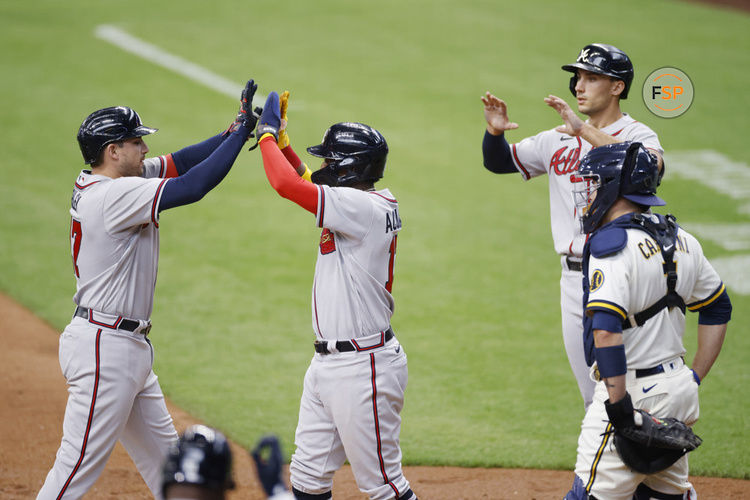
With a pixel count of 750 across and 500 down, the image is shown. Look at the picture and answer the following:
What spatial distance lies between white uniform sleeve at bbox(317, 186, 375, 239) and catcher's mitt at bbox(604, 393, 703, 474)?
1245 mm

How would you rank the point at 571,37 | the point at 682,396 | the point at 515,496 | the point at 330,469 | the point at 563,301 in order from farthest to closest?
the point at 571,37, the point at 515,496, the point at 563,301, the point at 330,469, the point at 682,396

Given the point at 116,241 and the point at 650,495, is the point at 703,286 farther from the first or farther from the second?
the point at 116,241

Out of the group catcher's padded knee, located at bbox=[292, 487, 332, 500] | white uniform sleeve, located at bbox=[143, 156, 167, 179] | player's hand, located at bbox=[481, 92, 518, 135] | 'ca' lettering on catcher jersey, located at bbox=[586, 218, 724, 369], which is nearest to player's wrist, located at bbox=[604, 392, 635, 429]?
'ca' lettering on catcher jersey, located at bbox=[586, 218, 724, 369]

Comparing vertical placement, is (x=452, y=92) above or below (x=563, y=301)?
above

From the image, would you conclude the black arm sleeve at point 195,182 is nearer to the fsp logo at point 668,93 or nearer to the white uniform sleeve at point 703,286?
the white uniform sleeve at point 703,286

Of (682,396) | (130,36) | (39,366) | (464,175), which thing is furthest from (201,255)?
(130,36)

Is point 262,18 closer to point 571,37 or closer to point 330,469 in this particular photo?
point 571,37

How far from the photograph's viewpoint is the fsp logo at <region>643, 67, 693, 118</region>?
20.0 ft

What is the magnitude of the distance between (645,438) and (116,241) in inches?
93.1

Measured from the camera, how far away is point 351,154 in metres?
3.96

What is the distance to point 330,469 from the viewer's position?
390cm

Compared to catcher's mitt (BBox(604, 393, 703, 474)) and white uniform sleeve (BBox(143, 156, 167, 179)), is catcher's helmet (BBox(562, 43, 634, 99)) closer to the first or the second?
catcher's mitt (BBox(604, 393, 703, 474))

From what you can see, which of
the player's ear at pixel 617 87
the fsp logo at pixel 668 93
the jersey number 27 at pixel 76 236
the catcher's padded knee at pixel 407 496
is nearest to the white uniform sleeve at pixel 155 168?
the jersey number 27 at pixel 76 236

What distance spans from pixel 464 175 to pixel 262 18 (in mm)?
7761
